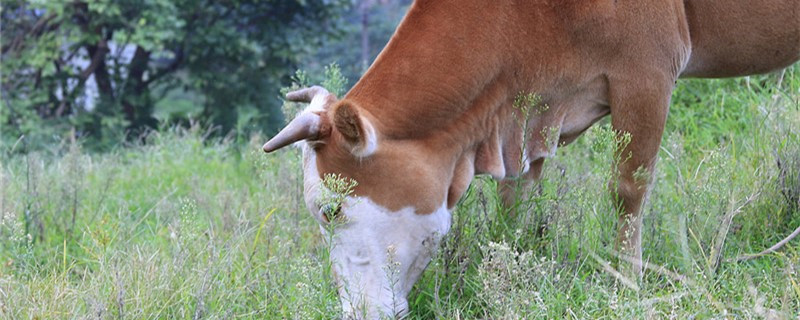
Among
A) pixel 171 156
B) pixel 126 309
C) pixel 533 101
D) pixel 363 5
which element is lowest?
pixel 363 5

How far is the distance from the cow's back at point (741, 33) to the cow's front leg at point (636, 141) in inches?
10.9

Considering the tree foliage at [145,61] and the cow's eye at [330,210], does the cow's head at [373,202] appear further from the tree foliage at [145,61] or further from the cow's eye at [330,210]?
the tree foliage at [145,61]

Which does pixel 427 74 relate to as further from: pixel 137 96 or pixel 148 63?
pixel 148 63

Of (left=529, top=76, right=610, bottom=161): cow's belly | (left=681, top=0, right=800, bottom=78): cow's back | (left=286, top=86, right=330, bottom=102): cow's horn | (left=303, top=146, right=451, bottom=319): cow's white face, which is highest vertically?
(left=286, top=86, right=330, bottom=102): cow's horn

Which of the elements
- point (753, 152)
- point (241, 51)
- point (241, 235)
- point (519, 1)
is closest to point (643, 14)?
point (519, 1)

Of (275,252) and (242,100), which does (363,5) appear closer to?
(242,100)

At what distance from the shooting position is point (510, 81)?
3822 millimetres

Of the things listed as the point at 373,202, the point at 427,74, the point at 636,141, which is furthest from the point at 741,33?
the point at 373,202

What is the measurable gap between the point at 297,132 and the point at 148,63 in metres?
9.11

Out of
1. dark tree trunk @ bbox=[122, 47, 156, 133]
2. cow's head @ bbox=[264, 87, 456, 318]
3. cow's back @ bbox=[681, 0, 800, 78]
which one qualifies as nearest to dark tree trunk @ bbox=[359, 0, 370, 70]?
dark tree trunk @ bbox=[122, 47, 156, 133]

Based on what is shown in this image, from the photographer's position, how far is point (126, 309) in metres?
3.79

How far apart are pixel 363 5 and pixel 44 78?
505 centimetres

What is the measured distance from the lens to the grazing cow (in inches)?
142

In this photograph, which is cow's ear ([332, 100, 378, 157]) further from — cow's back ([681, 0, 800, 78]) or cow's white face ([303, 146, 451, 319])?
cow's back ([681, 0, 800, 78])
